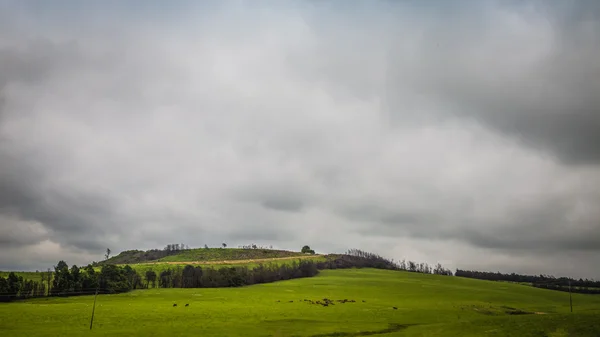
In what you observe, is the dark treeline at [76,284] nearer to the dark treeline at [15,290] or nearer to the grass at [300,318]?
the dark treeline at [15,290]

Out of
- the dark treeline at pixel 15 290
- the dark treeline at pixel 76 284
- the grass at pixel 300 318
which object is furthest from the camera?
the dark treeline at pixel 76 284

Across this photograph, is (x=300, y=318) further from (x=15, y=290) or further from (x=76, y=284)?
(x=15, y=290)

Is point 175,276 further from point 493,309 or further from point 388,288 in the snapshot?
point 493,309

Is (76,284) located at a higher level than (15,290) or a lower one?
higher

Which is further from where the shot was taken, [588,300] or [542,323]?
[588,300]

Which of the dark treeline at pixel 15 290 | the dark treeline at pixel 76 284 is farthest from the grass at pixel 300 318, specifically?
the dark treeline at pixel 15 290

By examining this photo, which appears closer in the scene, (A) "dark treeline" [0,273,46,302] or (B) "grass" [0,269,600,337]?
(B) "grass" [0,269,600,337]

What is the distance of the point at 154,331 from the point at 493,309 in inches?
3474

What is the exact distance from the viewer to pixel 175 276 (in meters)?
199

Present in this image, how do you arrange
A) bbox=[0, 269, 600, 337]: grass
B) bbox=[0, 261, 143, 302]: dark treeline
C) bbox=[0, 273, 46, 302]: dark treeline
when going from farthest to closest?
1. bbox=[0, 261, 143, 302]: dark treeline
2. bbox=[0, 273, 46, 302]: dark treeline
3. bbox=[0, 269, 600, 337]: grass

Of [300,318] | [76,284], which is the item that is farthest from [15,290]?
[300,318]

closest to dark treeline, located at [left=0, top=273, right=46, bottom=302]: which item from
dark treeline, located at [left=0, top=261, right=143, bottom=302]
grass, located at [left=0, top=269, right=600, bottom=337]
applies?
dark treeline, located at [left=0, top=261, right=143, bottom=302]

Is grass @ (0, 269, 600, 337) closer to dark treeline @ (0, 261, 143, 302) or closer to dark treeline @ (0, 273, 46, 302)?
dark treeline @ (0, 261, 143, 302)

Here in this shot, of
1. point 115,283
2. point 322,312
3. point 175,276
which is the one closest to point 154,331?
point 322,312
